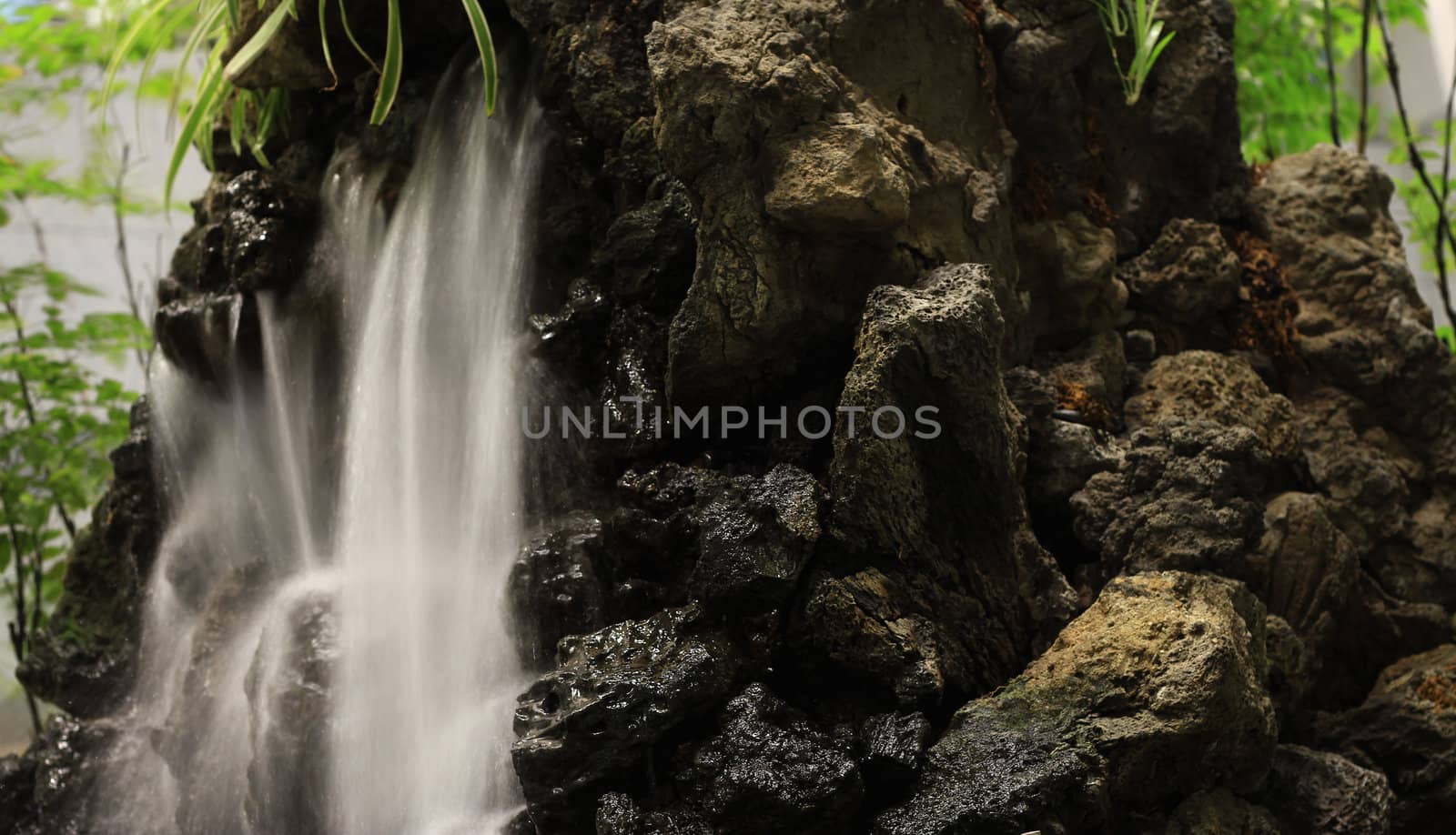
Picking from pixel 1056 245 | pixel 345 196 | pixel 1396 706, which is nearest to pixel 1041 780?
pixel 1396 706

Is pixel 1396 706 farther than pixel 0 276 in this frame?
No

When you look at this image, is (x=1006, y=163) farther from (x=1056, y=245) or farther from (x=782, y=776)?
(x=782, y=776)

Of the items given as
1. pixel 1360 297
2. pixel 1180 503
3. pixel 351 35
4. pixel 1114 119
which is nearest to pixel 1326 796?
pixel 1180 503

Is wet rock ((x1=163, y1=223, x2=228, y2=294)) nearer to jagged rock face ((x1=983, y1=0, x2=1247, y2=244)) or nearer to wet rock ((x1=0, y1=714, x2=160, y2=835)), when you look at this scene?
wet rock ((x1=0, y1=714, x2=160, y2=835))

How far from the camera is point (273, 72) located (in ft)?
11.5

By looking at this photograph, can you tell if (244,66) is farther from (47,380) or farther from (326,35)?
(47,380)

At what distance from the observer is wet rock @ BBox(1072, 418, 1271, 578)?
2709mm

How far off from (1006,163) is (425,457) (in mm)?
1755

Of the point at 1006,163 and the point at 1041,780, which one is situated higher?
the point at 1006,163

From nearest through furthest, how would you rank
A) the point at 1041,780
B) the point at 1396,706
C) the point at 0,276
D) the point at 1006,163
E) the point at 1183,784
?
the point at 1041,780 < the point at 1183,784 < the point at 1396,706 < the point at 1006,163 < the point at 0,276

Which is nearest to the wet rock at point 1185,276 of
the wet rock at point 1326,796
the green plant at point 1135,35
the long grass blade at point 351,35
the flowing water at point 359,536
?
the green plant at point 1135,35

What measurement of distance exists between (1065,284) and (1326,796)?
141 cm

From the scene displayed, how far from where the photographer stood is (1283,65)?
522cm

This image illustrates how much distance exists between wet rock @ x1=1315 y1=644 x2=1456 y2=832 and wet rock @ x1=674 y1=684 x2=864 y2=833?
1.45 metres
